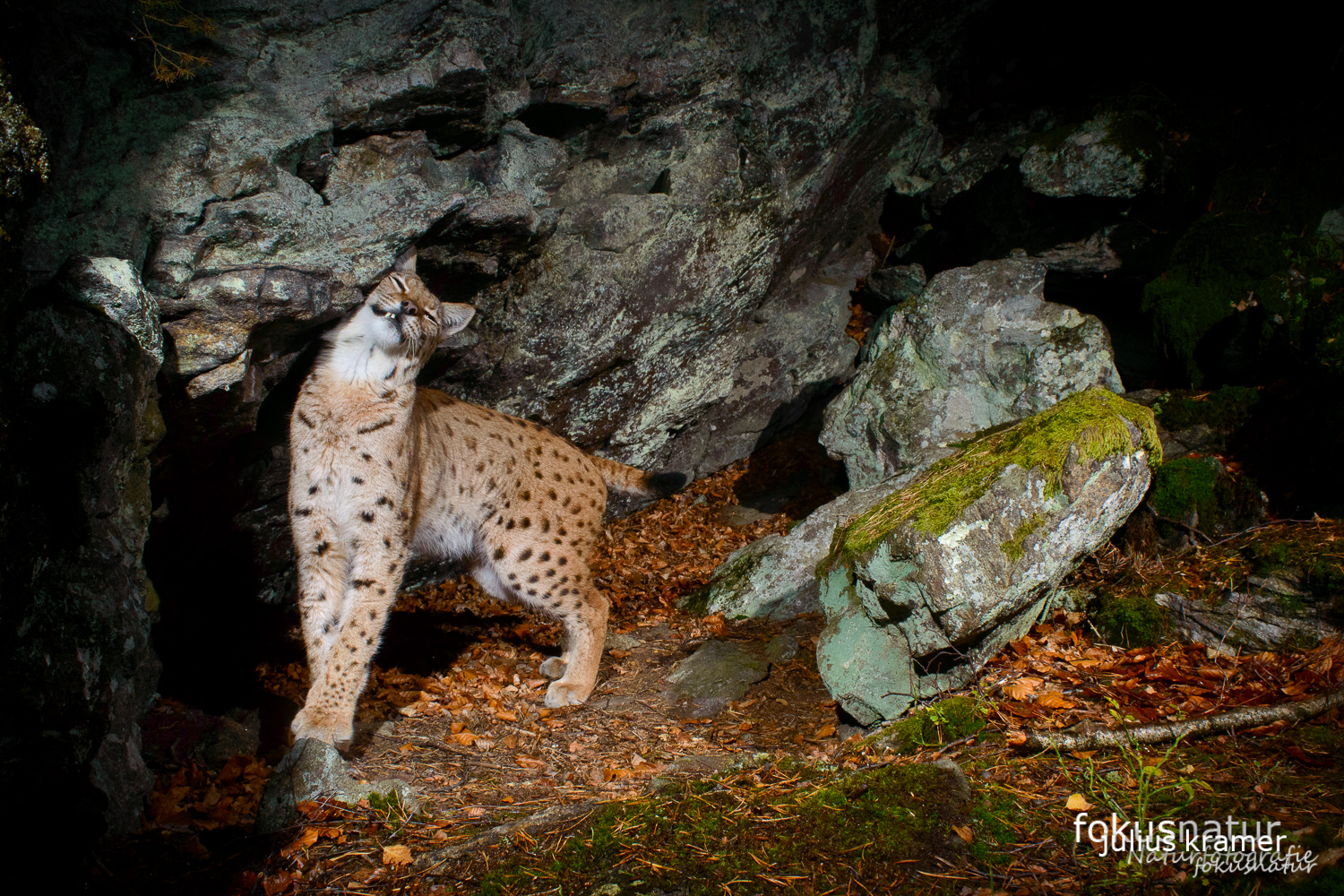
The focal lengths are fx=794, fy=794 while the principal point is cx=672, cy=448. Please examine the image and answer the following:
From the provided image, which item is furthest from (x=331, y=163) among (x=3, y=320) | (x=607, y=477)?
(x=607, y=477)

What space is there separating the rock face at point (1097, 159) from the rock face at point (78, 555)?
8.55 meters

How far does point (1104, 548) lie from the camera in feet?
17.3

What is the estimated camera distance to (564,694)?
5.54m

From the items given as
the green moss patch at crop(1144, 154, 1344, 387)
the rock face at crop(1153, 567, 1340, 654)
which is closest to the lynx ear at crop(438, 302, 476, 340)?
the rock face at crop(1153, 567, 1340, 654)

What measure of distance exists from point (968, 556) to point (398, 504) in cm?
344

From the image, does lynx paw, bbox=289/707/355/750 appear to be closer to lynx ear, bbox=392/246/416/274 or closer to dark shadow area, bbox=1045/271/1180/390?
lynx ear, bbox=392/246/416/274

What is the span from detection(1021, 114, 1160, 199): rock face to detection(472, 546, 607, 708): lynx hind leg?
21.9 ft

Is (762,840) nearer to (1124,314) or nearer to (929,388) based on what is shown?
(929,388)

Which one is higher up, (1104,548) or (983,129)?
(983,129)

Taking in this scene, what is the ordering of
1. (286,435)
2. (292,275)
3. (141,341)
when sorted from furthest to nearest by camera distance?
(286,435) → (292,275) → (141,341)

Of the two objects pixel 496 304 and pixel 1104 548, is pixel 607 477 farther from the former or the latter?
pixel 1104 548

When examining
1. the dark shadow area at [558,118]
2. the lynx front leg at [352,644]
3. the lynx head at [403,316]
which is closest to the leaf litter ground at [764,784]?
the lynx front leg at [352,644]

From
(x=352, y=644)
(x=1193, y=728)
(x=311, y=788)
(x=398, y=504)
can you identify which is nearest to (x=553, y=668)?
(x=352, y=644)

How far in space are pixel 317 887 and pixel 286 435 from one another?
3.86 metres
